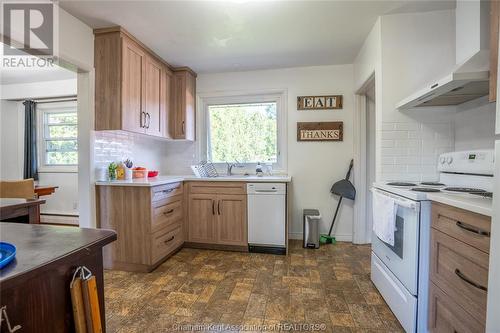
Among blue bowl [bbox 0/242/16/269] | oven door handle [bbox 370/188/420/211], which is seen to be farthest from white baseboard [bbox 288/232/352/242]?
blue bowl [bbox 0/242/16/269]

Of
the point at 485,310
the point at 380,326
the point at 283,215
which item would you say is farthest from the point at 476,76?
the point at 283,215

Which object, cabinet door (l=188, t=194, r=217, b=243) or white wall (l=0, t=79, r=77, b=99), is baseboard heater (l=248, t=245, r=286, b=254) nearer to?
cabinet door (l=188, t=194, r=217, b=243)

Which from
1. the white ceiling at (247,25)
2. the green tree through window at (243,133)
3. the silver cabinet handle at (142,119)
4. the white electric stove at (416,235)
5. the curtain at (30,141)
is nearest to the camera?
the white electric stove at (416,235)

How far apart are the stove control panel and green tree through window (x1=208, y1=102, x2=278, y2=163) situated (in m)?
1.94

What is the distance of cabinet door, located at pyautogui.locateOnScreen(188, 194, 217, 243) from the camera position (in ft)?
9.43

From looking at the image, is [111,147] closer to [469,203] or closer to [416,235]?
[416,235]

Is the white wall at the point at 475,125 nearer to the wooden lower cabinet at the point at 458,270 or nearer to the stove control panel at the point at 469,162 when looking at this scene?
the stove control panel at the point at 469,162

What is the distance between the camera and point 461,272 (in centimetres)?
113

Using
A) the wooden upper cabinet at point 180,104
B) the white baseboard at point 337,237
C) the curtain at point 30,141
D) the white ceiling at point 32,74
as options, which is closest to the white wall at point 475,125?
the white baseboard at point 337,237

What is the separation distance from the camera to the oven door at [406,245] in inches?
56.1

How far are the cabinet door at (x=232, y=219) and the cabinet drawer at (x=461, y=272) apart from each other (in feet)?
6.06

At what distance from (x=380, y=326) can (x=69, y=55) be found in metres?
3.25

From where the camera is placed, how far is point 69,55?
2.09 m

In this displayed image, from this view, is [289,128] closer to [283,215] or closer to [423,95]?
[283,215]
